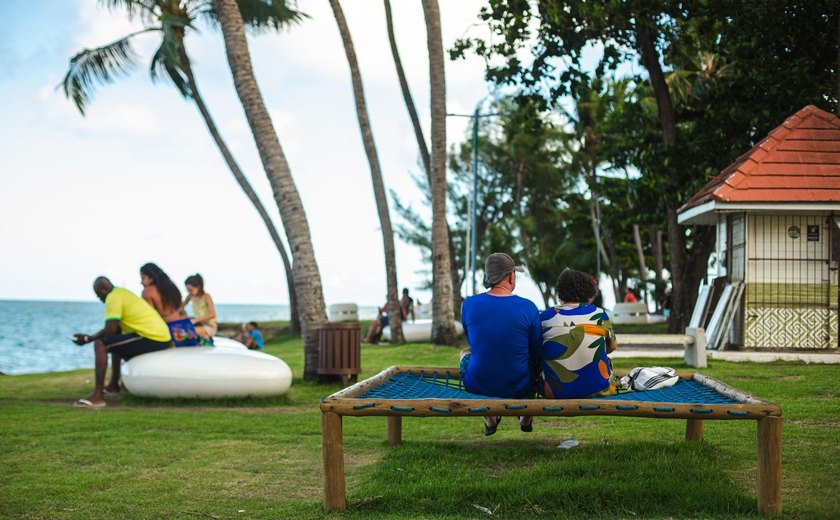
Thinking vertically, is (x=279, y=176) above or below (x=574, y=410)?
above

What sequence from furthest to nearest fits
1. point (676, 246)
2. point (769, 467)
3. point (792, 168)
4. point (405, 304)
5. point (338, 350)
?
point (405, 304) → point (676, 246) → point (792, 168) → point (338, 350) → point (769, 467)

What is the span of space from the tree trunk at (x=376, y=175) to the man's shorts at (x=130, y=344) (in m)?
12.7

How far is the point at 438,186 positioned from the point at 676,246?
604 centimetres

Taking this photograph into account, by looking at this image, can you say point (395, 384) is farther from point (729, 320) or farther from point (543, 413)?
point (729, 320)

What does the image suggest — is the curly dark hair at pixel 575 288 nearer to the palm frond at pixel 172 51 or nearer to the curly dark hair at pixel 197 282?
the curly dark hair at pixel 197 282

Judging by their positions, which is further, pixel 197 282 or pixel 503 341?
pixel 197 282

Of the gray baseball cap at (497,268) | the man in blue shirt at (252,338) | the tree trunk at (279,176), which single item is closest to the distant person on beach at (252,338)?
the man in blue shirt at (252,338)

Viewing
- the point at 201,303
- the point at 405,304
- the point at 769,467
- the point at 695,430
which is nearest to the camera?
the point at 769,467

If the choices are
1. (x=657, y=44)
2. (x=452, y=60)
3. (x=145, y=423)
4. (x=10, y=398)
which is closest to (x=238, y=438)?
(x=145, y=423)

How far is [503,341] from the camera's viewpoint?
7395mm

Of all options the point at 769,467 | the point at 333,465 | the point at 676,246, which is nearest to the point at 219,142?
the point at 676,246

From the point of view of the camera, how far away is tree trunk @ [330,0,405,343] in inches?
957

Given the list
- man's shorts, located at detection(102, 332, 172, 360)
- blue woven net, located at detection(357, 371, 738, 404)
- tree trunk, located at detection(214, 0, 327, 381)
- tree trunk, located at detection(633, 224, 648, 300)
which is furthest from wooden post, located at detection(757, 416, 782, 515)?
tree trunk, located at detection(633, 224, 648, 300)

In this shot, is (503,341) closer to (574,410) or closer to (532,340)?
(532,340)
